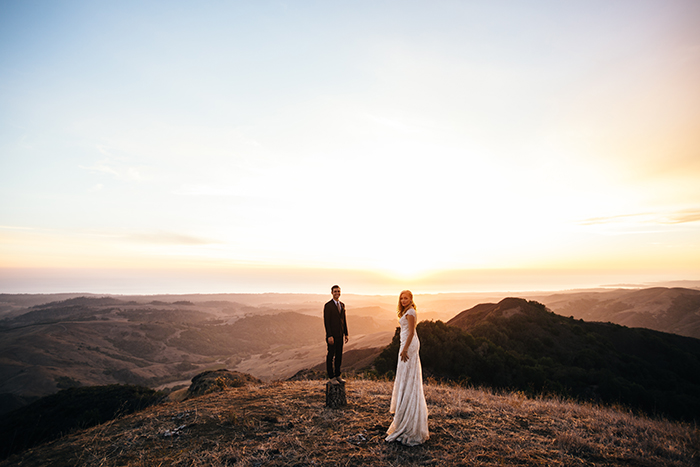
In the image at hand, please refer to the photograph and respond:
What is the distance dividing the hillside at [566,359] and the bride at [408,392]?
1460 cm

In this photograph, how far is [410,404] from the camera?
564 centimetres

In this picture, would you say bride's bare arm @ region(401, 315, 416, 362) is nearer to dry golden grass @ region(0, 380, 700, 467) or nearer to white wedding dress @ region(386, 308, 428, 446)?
white wedding dress @ region(386, 308, 428, 446)

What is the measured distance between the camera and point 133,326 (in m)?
86.2

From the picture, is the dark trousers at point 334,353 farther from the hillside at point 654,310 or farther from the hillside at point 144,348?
the hillside at point 654,310

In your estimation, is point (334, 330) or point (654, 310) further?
point (654, 310)

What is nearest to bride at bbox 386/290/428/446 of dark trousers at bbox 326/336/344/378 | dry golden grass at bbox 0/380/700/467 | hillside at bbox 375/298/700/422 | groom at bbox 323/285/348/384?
dry golden grass at bbox 0/380/700/467

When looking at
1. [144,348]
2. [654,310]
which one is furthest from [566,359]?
[144,348]

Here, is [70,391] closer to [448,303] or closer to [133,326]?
[133,326]

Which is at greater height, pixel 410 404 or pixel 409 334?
pixel 409 334

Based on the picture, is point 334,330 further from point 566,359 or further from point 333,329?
point 566,359

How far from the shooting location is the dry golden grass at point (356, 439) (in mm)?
5133

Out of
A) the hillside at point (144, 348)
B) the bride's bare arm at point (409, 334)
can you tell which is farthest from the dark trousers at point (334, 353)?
the hillside at point (144, 348)

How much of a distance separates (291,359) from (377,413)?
2166 inches

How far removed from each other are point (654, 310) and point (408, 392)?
84143 mm
